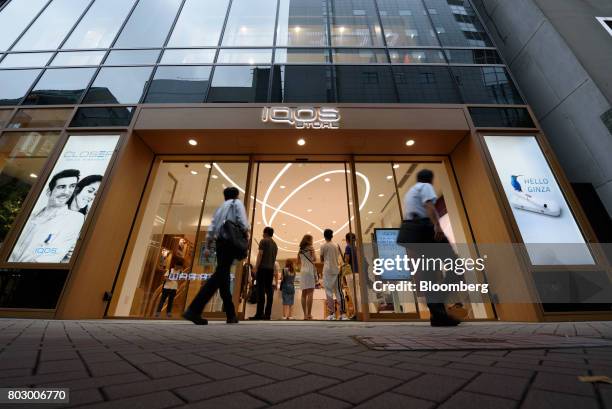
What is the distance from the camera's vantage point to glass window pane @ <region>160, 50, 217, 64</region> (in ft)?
23.5

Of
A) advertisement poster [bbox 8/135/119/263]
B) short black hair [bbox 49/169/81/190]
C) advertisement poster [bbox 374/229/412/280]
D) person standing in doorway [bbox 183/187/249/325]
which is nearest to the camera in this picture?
person standing in doorway [bbox 183/187/249/325]

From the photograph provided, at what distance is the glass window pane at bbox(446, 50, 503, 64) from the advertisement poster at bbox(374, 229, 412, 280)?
16.9 ft

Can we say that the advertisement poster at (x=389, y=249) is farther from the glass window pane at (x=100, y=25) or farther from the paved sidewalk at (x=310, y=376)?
the glass window pane at (x=100, y=25)

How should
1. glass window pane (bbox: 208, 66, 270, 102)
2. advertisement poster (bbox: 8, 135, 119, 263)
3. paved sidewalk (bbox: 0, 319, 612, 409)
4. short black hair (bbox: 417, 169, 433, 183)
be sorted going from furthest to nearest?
glass window pane (bbox: 208, 66, 270, 102)
advertisement poster (bbox: 8, 135, 119, 263)
short black hair (bbox: 417, 169, 433, 183)
paved sidewalk (bbox: 0, 319, 612, 409)

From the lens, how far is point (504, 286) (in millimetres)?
4859

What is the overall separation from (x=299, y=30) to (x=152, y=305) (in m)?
8.46

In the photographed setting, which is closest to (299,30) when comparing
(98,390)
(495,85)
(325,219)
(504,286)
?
(495,85)

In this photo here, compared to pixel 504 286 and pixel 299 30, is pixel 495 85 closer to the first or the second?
pixel 504 286

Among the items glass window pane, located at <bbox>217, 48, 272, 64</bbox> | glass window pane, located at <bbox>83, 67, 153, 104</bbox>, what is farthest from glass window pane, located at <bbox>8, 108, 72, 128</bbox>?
glass window pane, located at <bbox>217, 48, 272, 64</bbox>

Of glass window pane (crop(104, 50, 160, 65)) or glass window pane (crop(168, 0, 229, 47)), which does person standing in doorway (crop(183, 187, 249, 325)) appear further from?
glass window pane (crop(168, 0, 229, 47))

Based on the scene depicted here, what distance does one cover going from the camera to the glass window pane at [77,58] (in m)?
7.04

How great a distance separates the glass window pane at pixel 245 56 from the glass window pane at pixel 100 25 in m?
3.38

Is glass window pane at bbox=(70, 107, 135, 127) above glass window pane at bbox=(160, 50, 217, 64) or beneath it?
beneath

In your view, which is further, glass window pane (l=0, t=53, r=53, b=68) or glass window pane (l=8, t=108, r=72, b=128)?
glass window pane (l=0, t=53, r=53, b=68)
